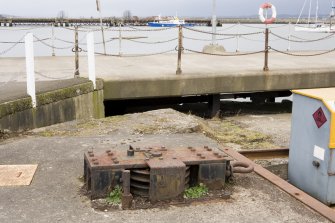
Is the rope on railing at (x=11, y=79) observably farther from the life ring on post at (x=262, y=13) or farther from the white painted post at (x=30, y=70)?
the life ring on post at (x=262, y=13)

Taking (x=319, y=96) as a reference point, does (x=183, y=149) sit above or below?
below

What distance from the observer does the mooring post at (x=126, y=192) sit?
385 centimetres

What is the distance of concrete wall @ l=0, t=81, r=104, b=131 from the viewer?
22.1 feet

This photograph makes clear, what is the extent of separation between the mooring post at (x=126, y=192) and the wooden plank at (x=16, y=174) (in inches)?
45.0

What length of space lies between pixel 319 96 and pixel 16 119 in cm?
434

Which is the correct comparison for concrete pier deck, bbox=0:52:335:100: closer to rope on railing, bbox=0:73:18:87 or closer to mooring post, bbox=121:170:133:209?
rope on railing, bbox=0:73:18:87

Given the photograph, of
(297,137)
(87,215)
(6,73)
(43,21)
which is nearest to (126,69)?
(6,73)

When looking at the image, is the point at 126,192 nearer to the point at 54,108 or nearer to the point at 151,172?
the point at 151,172

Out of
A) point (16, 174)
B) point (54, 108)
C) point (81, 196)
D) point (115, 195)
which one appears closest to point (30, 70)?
point (54, 108)

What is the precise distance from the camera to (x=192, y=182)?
13.9ft

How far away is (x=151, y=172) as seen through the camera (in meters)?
3.87

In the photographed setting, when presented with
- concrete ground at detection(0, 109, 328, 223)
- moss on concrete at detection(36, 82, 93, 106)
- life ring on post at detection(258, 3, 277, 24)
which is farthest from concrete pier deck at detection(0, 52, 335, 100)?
life ring on post at detection(258, 3, 277, 24)

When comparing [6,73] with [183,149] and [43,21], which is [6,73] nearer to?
[183,149]

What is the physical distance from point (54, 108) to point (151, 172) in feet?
14.0
